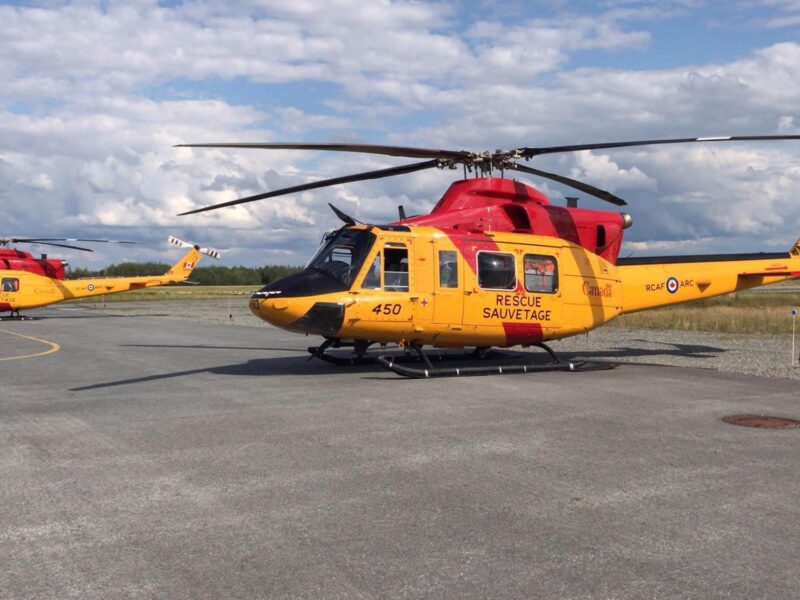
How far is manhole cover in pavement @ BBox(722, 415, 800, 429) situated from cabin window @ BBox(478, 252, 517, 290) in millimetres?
5348

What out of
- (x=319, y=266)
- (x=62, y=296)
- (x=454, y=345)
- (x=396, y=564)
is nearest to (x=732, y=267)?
(x=454, y=345)

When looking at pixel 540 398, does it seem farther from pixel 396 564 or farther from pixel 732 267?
pixel 732 267

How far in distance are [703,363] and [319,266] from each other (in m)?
8.57

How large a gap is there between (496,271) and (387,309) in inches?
91.6

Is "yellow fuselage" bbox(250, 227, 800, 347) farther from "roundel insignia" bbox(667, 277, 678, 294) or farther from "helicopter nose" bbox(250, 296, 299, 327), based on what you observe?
"roundel insignia" bbox(667, 277, 678, 294)

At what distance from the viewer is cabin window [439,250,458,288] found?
13.4 meters

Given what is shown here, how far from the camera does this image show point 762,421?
9.11 metres

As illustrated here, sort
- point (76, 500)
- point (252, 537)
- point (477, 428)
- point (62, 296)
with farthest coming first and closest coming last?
point (62, 296), point (477, 428), point (76, 500), point (252, 537)

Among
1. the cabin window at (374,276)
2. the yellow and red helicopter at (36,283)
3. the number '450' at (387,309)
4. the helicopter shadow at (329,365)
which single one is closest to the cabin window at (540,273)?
the helicopter shadow at (329,365)

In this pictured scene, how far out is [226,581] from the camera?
4.22m

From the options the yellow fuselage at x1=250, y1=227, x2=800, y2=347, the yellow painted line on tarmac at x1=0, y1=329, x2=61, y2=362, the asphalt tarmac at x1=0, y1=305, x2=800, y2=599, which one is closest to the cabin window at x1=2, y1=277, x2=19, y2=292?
the yellow painted line on tarmac at x1=0, y1=329, x2=61, y2=362

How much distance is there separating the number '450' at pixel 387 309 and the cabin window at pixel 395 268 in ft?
0.96

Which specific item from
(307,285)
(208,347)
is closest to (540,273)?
(307,285)

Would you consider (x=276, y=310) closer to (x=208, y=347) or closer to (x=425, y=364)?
(x=425, y=364)
